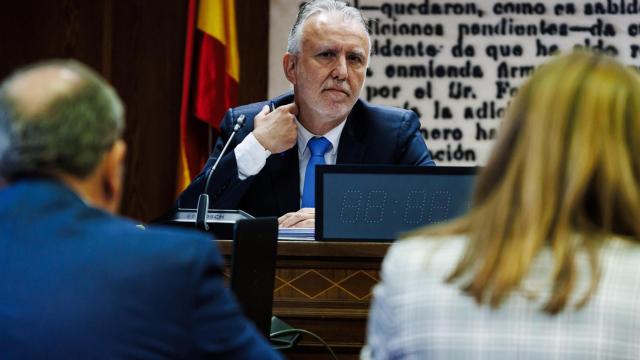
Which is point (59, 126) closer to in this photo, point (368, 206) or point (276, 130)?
point (368, 206)

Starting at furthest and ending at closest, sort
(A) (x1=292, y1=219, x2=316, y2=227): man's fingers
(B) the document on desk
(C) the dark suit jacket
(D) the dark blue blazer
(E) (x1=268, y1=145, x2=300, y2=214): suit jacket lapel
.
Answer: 1. (E) (x1=268, y1=145, x2=300, y2=214): suit jacket lapel
2. (C) the dark suit jacket
3. (A) (x1=292, y1=219, x2=316, y2=227): man's fingers
4. (B) the document on desk
5. (D) the dark blue blazer

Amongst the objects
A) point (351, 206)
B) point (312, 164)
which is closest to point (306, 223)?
point (351, 206)

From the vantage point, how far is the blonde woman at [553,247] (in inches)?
52.0

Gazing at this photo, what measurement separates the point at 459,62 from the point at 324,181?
256cm

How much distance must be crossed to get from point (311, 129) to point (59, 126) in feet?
7.27

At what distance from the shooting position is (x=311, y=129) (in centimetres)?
350

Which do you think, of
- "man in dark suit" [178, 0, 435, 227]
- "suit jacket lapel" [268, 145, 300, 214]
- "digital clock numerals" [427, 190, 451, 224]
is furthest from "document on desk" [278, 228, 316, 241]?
"suit jacket lapel" [268, 145, 300, 214]

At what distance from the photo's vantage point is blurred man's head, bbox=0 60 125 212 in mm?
1312

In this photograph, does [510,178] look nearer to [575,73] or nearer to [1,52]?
[575,73]

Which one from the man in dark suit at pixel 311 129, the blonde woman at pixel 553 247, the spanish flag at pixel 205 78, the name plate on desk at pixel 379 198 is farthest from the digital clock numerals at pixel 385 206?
the spanish flag at pixel 205 78

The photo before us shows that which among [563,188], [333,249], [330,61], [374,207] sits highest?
[330,61]

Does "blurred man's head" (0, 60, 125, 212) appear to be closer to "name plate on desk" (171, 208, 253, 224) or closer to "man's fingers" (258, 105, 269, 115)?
"name plate on desk" (171, 208, 253, 224)

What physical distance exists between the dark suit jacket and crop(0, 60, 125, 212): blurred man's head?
187 cm

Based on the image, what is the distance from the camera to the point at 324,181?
2619mm
